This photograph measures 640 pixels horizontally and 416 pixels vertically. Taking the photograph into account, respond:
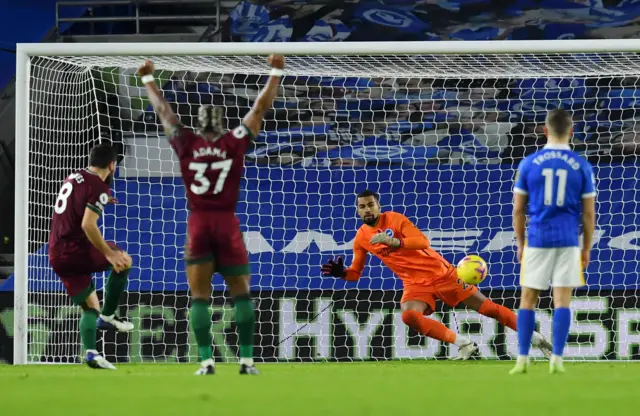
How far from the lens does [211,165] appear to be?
668 cm

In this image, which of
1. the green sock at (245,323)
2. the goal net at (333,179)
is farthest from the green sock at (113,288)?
the goal net at (333,179)

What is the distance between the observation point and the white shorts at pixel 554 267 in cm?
657

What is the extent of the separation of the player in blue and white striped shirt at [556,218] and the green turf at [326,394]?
18.2 inches

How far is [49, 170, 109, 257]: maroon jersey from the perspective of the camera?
7895 mm

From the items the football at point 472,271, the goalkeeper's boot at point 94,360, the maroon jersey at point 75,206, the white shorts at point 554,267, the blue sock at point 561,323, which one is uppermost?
the maroon jersey at point 75,206

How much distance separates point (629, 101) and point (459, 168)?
95.3 inches

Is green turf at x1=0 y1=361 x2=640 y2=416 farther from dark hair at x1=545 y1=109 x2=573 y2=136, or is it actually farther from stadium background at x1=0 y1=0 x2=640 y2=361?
stadium background at x1=0 y1=0 x2=640 y2=361

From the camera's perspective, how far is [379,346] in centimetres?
1152

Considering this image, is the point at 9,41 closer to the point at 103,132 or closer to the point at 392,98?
the point at 103,132

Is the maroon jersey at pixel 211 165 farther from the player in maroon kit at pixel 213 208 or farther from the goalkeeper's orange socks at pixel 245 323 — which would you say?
the goalkeeper's orange socks at pixel 245 323

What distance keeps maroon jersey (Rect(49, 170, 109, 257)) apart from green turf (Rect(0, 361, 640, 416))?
4.70 feet

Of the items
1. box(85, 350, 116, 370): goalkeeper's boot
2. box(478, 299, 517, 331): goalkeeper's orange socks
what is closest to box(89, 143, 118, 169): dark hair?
box(85, 350, 116, 370): goalkeeper's boot

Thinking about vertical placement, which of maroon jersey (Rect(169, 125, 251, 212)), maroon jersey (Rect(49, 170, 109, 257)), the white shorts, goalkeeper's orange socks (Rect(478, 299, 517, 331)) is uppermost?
maroon jersey (Rect(169, 125, 251, 212))

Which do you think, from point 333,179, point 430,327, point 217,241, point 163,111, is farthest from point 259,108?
point 333,179
